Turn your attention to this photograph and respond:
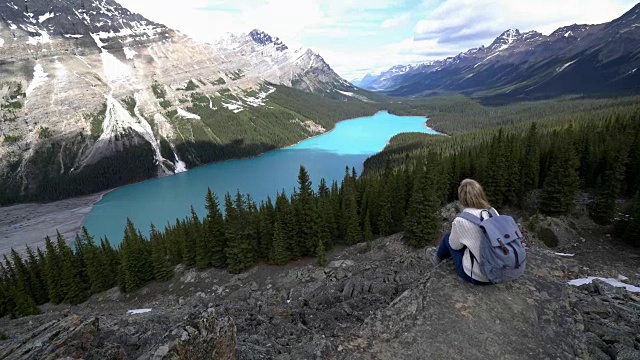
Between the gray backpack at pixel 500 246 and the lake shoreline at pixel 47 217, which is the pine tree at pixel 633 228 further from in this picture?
the lake shoreline at pixel 47 217

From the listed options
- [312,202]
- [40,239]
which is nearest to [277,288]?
[312,202]

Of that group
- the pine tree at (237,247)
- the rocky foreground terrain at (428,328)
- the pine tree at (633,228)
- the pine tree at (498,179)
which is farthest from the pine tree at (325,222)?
the pine tree at (633,228)

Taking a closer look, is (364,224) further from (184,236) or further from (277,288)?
(184,236)

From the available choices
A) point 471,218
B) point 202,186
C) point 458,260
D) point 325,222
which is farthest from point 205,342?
point 202,186

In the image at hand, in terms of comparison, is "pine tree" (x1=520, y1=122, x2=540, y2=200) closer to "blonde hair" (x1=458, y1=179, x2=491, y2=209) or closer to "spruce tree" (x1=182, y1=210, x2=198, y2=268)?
"blonde hair" (x1=458, y1=179, x2=491, y2=209)

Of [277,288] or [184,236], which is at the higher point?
[184,236]

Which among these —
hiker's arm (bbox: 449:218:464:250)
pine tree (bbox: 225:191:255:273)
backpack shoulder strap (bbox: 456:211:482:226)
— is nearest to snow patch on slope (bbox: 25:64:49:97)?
pine tree (bbox: 225:191:255:273)
